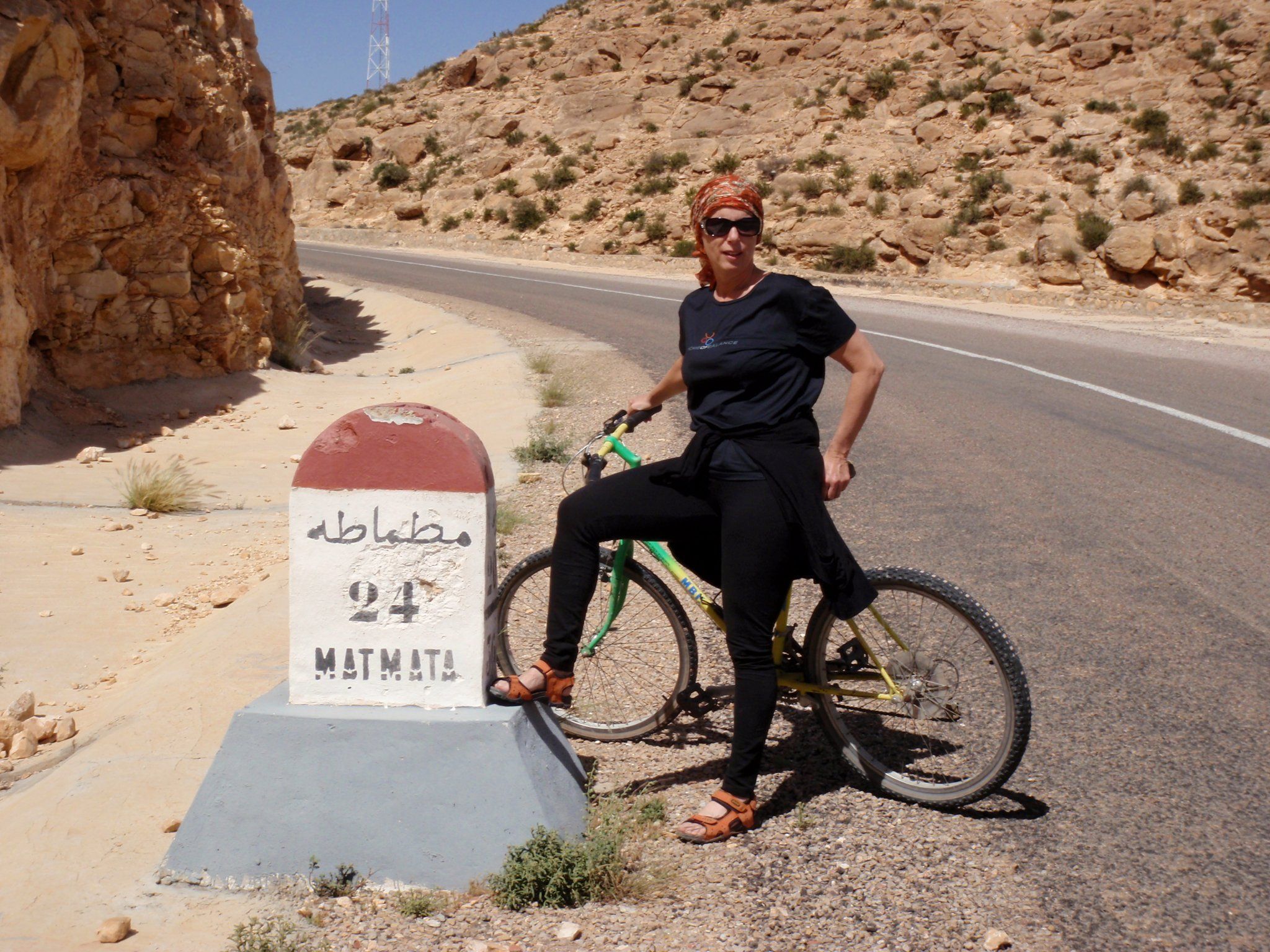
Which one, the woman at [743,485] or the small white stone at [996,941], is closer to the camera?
the small white stone at [996,941]

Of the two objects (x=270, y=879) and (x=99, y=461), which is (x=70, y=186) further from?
(x=270, y=879)

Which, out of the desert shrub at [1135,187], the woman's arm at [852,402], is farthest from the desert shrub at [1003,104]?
the woman's arm at [852,402]

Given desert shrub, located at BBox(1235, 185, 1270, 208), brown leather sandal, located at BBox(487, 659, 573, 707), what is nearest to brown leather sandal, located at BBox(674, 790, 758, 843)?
brown leather sandal, located at BBox(487, 659, 573, 707)

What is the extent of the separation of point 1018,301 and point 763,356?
20.9 m

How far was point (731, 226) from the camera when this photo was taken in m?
3.14

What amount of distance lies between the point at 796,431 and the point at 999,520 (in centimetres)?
359

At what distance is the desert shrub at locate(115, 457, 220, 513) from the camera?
312 inches

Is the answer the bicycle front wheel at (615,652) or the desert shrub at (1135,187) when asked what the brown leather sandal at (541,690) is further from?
the desert shrub at (1135,187)

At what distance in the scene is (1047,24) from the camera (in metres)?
37.0

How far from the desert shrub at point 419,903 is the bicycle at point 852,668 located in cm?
97

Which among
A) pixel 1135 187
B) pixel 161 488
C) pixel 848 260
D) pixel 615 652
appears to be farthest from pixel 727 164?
pixel 615 652

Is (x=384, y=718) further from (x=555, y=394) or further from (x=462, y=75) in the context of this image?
(x=462, y=75)

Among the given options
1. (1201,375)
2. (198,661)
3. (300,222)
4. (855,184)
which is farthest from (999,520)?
(300,222)

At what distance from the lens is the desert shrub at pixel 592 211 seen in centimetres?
3575
